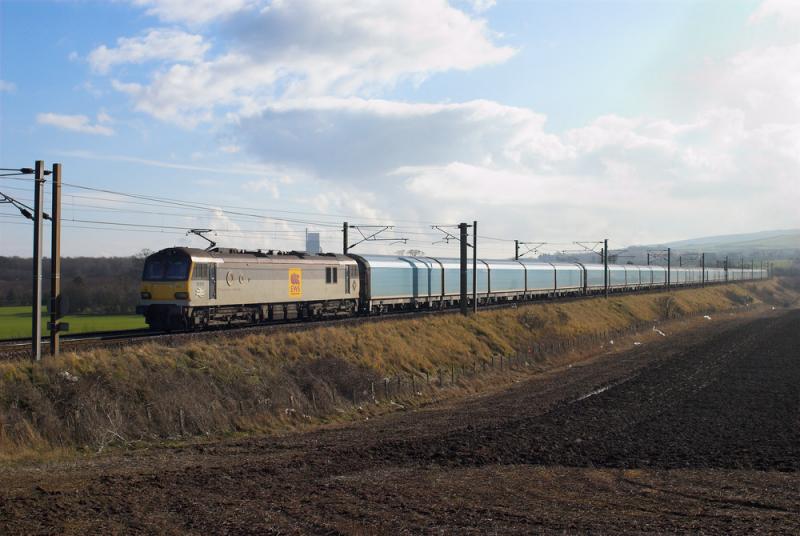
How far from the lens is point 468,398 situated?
29.9 meters

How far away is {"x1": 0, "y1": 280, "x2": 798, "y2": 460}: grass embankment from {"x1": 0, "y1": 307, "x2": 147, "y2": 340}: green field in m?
17.2

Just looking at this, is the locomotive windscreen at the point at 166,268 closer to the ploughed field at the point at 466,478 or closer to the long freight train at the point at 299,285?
the long freight train at the point at 299,285

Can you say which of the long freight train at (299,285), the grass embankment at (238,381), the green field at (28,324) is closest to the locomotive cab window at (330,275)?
the long freight train at (299,285)

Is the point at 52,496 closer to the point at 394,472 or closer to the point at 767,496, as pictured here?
the point at 394,472

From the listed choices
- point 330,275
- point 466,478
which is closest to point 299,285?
point 330,275

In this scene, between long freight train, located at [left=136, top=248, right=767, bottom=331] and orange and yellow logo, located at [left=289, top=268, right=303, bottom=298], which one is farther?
orange and yellow logo, located at [left=289, top=268, right=303, bottom=298]

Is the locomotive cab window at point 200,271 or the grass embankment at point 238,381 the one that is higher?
the locomotive cab window at point 200,271

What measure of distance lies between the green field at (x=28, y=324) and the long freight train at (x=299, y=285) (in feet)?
36.5

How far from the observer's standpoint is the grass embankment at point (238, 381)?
60.2 ft

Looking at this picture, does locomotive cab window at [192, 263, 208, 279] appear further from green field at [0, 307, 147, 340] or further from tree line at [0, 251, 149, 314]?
tree line at [0, 251, 149, 314]

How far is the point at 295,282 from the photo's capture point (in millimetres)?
37531

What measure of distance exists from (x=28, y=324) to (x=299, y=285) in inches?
879

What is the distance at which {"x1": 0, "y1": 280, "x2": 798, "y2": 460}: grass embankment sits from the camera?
18.3 metres

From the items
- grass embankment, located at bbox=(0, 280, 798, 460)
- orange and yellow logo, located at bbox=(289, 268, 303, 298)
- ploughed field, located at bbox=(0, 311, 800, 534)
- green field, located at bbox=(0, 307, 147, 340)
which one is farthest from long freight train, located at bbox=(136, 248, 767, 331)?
ploughed field, located at bbox=(0, 311, 800, 534)
